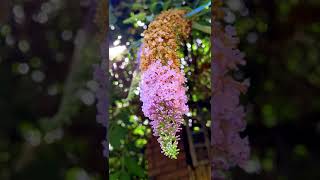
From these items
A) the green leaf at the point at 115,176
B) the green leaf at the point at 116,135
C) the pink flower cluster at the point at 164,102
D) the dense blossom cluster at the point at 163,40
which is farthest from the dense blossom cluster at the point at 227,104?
the green leaf at the point at 116,135

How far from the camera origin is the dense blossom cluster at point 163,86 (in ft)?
5.36

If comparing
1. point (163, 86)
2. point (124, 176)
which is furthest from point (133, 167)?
point (163, 86)

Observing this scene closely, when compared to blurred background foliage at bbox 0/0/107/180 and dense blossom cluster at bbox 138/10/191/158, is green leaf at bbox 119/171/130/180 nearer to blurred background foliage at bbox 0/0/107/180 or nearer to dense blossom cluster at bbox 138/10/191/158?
dense blossom cluster at bbox 138/10/191/158

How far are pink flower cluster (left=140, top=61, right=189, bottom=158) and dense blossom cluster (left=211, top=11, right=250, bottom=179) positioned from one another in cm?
93

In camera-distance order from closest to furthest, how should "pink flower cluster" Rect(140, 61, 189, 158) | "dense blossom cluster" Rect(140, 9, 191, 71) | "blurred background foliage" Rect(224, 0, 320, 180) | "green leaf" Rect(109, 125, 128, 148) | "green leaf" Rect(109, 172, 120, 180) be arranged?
"blurred background foliage" Rect(224, 0, 320, 180)
"pink flower cluster" Rect(140, 61, 189, 158)
"dense blossom cluster" Rect(140, 9, 191, 71)
"green leaf" Rect(109, 172, 120, 180)
"green leaf" Rect(109, 125, 128, 148)

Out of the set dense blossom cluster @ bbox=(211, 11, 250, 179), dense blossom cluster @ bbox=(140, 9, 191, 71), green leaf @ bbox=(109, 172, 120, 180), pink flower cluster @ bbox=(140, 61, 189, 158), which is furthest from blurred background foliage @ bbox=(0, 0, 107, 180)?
green leaf @ bbox=(109, 172, 120, 180)

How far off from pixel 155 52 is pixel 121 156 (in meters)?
0.86

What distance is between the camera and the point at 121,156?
2.48 meters

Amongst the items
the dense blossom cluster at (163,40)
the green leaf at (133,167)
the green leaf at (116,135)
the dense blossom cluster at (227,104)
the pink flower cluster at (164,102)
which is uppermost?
the dense blossom cluster at (227,104)

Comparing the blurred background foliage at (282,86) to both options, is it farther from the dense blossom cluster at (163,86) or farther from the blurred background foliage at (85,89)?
the dense blossom cluster at (163,86)

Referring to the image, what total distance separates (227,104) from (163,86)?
1.11m

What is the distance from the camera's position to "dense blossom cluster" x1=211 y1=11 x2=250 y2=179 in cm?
65

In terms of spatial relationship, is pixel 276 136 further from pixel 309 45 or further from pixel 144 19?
pixel 144 19

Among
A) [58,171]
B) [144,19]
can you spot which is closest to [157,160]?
[144,19]
